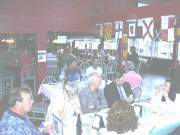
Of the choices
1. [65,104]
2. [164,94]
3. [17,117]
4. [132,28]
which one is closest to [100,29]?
[132,28]

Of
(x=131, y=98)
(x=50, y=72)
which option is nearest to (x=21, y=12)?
(x=50, y=72)

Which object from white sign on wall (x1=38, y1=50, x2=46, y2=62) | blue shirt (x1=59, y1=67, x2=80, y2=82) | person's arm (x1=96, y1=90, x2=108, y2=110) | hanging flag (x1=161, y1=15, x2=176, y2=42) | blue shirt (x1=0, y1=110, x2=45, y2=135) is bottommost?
person's arm (x1=96, y1=90, x2=108, y2=110)

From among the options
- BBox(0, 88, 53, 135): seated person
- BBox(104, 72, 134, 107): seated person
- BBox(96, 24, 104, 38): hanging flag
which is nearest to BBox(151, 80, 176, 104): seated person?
BBox(104, 72, 134, 107): seated person

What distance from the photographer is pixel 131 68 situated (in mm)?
4684

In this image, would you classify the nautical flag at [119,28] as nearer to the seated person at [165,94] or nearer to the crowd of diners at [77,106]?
the crowd of diners at [77,106]

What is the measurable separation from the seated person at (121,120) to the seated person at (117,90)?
4.70 ft

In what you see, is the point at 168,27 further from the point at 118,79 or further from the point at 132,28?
the point at 118,79

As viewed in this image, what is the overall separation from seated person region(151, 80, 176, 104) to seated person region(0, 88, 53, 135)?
182cm

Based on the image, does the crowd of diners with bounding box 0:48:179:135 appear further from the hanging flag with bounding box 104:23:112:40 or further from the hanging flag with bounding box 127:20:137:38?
the hanging flag with bounding box 104:23:112:40

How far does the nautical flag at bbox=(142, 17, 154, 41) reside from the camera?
5.18 m

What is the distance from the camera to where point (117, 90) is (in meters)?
3.61

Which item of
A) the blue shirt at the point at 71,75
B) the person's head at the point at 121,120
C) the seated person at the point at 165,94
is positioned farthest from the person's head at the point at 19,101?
the blue shirt at the point at 71,75

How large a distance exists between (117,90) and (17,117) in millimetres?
2041

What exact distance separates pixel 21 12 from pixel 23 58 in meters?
1.46
